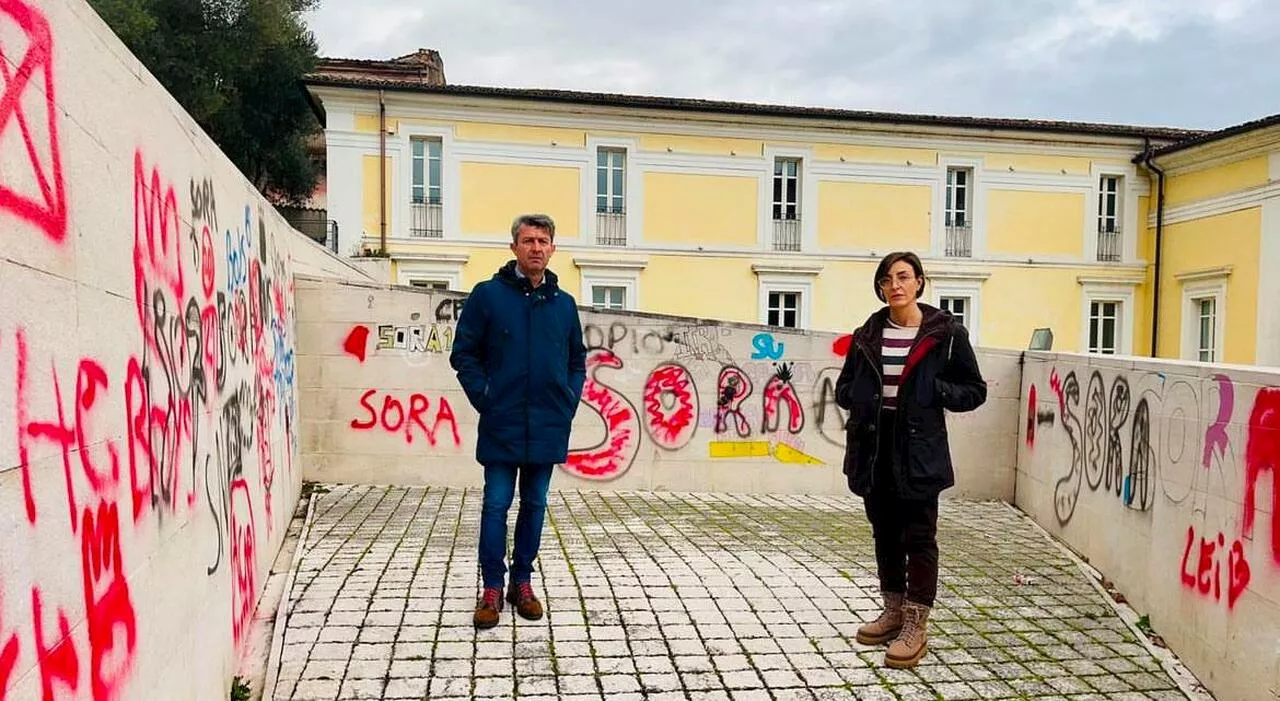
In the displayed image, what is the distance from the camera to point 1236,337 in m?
22.2

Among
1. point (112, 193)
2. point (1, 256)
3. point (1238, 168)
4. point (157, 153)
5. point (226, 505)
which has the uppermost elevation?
point (1238, 168)

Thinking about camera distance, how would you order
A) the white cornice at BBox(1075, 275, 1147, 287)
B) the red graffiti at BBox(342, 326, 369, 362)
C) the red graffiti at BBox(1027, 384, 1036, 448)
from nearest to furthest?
the red graffiti at BBox(1027, 384, 1036, 448), the red graffiti at BBox(342, 326, 369, 362), the white cornice at BBox(1075, 275, 1147, 287)

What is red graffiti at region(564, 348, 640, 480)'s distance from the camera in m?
8.26

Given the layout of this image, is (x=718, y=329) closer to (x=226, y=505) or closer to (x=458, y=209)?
(x=226, y=505)

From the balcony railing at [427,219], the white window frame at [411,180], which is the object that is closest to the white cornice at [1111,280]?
the white window frame at [411,180]

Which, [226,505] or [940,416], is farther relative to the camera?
[940,416]

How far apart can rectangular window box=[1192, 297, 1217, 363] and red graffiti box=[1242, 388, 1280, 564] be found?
2307 centimetres

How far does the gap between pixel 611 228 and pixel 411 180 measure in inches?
203

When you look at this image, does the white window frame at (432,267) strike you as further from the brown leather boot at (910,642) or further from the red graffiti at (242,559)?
the brown leather boot at (910,642)

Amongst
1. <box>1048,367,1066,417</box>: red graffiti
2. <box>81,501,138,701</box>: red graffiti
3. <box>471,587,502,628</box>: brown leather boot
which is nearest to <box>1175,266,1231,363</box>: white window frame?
<box>1048,367,1066,417</box>: red graffiti

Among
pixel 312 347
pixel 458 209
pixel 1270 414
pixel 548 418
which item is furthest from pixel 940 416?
pixel 458 209

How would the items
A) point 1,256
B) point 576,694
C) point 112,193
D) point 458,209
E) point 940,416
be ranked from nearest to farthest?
point 1,256, point 112,193, point 576,694, point 940,416, point 458,209

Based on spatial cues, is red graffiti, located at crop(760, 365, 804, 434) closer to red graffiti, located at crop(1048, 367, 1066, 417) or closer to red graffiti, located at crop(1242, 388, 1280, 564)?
red graffiti, located at crop(1048, 367, 1066, 417)

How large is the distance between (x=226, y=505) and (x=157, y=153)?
159cm
